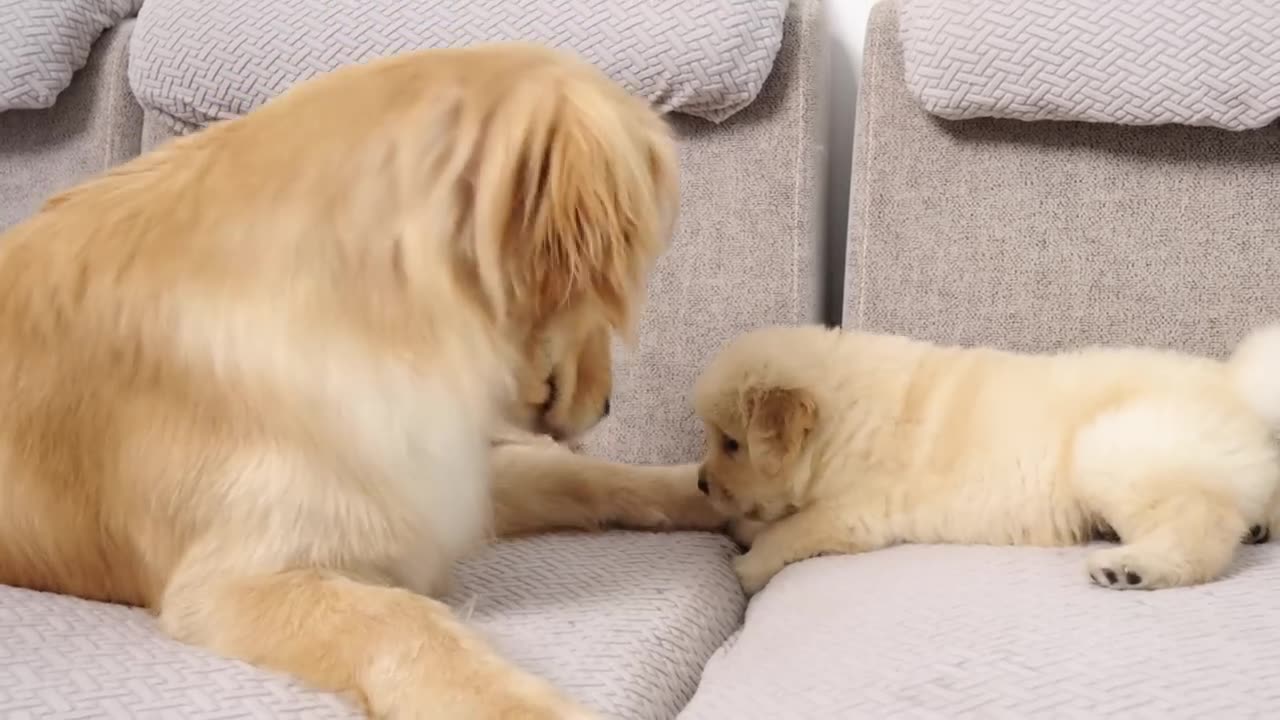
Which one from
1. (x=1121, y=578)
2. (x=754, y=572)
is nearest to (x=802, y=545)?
(x=754, y=572)

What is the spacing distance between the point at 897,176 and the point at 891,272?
0.14 meters

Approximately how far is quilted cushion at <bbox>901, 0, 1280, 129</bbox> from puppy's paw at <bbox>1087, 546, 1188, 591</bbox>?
647 mm

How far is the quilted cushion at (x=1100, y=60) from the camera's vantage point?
1437 mm

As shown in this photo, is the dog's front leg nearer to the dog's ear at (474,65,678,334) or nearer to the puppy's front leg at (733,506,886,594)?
the dog's ear at (474,65,678,334)

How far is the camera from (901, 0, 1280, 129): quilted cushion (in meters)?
1.44

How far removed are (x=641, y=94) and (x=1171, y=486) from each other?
0.88 metres

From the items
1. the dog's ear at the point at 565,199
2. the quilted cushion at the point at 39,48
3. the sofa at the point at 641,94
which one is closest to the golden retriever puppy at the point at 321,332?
the dog's ear at the point at 565,199

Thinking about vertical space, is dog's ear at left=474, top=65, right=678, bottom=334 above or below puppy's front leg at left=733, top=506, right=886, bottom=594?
above

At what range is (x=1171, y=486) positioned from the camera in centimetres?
124

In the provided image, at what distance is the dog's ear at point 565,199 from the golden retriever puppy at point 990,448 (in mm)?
516

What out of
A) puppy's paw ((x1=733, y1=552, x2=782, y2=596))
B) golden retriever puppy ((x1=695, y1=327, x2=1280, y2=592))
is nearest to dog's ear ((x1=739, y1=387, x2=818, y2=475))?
golden retriever puppy ((x1=695, y1=327, x2=1280, y2=592))

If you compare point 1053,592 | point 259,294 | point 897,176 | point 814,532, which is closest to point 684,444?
point 814,532

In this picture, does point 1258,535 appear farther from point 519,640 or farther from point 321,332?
point 321,332

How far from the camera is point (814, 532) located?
1.45 meters
